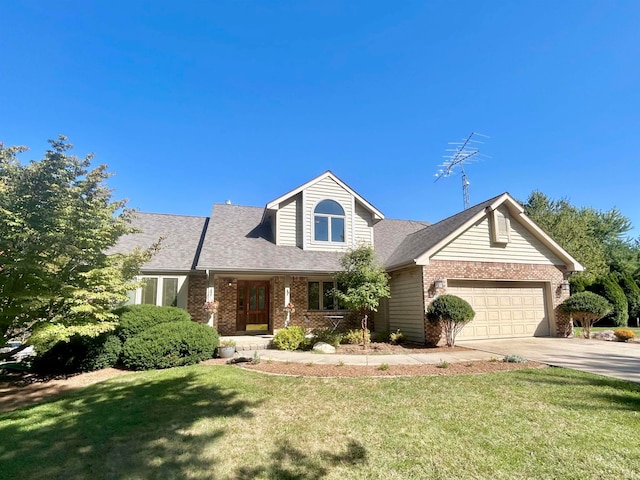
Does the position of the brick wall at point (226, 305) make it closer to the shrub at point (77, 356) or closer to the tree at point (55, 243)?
the shrub at point (77, 356)

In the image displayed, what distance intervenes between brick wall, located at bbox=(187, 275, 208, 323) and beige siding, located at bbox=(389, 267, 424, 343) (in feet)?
25.7

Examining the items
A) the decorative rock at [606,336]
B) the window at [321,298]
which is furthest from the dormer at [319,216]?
the decorative rock at [606,336]

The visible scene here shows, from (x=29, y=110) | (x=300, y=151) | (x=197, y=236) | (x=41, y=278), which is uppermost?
(x=300, y=151)

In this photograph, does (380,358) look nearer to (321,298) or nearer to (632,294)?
(321,298)

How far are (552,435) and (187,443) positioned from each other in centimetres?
468

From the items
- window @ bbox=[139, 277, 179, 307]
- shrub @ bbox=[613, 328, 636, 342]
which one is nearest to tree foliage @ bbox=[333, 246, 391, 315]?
Result: window @ bbox=[139, 277, 179, 307]

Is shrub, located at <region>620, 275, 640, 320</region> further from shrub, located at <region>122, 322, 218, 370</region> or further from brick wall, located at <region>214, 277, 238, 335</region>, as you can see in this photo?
shrub, located at <region>122, 322, 218, 370</region>

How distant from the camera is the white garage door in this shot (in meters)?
12.6

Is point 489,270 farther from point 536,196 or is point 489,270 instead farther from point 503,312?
point 536,196

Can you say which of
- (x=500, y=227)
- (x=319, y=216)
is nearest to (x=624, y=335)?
(x=500, y=227)

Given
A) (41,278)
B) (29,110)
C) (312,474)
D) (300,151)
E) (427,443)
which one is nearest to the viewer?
(312,474)

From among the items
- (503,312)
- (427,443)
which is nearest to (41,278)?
(427,443)

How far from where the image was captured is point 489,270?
42.3 feet

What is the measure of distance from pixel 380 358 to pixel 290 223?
8.05 m
